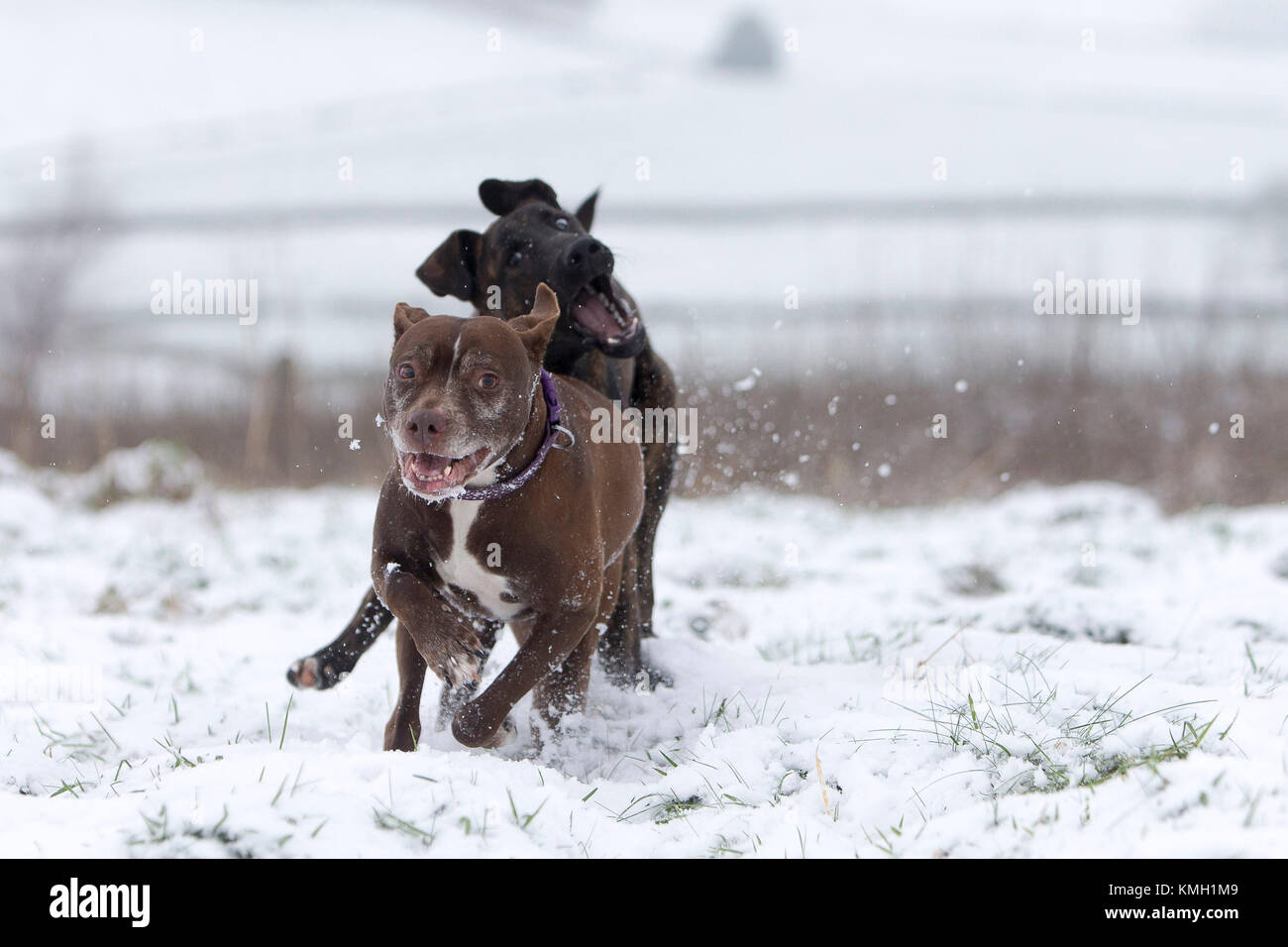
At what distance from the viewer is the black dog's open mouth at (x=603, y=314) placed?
12.7 ft

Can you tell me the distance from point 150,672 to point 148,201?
42.5ft

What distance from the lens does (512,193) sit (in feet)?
14.0

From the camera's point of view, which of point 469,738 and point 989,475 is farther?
point 989,475

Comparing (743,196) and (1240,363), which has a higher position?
(743,196)

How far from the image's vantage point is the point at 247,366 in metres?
10.1

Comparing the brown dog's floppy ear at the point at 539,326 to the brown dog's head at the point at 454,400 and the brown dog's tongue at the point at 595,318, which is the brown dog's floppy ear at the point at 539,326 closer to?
the brown dog's head at the point at 454,400

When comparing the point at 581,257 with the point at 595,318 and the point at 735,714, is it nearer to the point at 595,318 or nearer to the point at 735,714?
the point at 595,318

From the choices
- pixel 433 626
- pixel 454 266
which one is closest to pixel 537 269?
pixel 454 266

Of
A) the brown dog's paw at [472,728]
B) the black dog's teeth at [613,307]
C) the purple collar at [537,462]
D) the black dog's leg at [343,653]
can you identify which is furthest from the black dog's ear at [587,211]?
the brown dog's paw at [472,728]

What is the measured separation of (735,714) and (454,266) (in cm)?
186

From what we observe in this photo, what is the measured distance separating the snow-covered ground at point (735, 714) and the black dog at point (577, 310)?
0.28m

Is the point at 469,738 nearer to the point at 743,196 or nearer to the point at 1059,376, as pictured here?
the point at 1059,376

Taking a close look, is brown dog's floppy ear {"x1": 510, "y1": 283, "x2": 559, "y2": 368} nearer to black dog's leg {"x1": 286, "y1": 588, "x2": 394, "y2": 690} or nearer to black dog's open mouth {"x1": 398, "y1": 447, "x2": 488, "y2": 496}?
black dog's open mouth {"x1": 398, "y1": 447, "x2": 488, "y2": 496}

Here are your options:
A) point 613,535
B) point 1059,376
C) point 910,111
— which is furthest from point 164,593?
point 910,111
